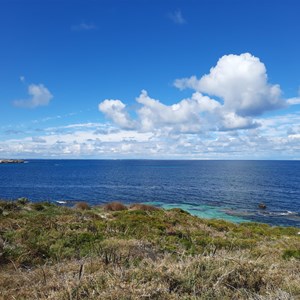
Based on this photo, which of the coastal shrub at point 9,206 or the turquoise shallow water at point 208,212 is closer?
the coastal shrub at point 9,206

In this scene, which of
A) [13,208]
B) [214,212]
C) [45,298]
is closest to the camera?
[45,298]

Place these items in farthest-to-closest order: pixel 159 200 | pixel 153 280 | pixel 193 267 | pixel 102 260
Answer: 1. pixel 159 200
2. pixel 102 260
3. pixel 193 267
4. pixel 153 280

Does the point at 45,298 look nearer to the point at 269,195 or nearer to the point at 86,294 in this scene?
the point at 86,294

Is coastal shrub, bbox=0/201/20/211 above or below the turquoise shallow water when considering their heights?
above

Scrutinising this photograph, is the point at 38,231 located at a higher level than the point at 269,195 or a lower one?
higher

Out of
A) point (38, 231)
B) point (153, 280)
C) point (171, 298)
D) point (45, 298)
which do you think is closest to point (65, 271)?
point (45, 298)

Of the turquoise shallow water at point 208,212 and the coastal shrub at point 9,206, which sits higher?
the coastal shrub at point 9,206

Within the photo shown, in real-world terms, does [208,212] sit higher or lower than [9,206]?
lower

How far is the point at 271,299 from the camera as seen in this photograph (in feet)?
15.8

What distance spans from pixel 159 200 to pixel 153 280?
53.8 meters

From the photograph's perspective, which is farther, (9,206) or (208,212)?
(208,212)

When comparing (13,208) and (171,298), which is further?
(13,208)

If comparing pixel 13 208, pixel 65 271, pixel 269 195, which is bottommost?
pixel 269 195

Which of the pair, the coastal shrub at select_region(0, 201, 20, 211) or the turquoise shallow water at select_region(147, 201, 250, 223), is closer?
the coastal shrub at select_region(0, 201, 20, 211)
